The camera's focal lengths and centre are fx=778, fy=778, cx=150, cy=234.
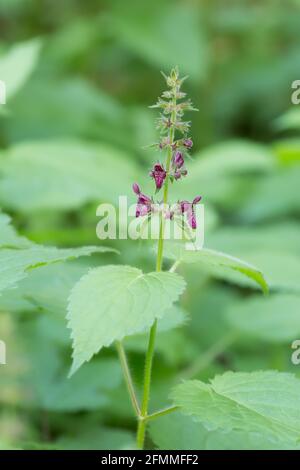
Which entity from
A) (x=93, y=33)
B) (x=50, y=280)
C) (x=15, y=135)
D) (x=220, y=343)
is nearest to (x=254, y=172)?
(x=93, y=33)

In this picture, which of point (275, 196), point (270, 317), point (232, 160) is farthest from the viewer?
point (275, 196)

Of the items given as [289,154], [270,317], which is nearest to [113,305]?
[270,317]

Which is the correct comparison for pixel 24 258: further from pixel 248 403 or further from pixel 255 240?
pixel 255 240

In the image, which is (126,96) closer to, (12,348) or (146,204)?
(12,348)

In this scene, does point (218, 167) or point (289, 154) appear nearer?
point (289, 154)

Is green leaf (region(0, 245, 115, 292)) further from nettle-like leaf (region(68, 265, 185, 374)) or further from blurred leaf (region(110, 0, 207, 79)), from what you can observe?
blurred leaf (region(110, 0, 207, 79))

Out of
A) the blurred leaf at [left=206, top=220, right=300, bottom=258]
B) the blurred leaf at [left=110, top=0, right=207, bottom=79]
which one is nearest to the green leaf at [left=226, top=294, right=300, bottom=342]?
the blurred leaf at [left=206, top=220, right=300, bottom=258]
